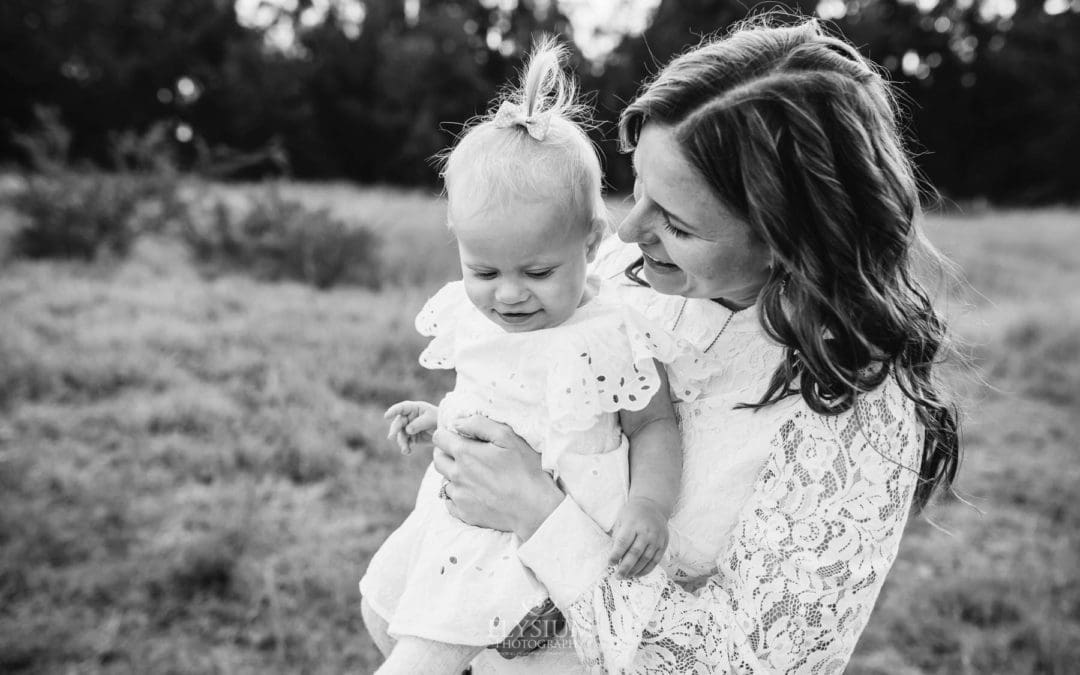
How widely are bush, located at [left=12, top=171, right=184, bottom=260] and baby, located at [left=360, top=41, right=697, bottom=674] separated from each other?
670cm

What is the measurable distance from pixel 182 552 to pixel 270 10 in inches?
897

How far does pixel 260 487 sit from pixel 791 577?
9.94ft

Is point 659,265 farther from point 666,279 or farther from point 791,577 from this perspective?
point 791,577

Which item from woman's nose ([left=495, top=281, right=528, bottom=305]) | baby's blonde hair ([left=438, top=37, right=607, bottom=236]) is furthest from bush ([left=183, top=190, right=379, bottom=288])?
woman's nose ([left=495, top=281, right=528, bottom=305])

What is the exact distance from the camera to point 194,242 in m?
7.69

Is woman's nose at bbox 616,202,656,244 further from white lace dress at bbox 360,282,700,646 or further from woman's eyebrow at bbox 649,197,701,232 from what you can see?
white lace dress at bbox 360,282,700,646

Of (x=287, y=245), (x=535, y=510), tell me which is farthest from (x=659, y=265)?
(x=287, y=245)

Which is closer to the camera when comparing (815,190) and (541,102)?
(815,190)

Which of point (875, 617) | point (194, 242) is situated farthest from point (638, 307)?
point (194, 242)

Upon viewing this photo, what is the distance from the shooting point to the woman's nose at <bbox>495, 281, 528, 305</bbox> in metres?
1.69

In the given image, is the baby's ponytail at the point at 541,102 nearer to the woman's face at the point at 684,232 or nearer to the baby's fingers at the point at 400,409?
the woman's face at the point at 684,232

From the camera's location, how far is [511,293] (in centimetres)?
169

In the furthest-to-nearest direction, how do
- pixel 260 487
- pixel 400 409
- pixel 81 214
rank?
1. pixel 81 214
2. pixel 260 487
3. pixel 400 409

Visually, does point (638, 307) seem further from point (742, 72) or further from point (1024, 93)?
point (1024, 93)
